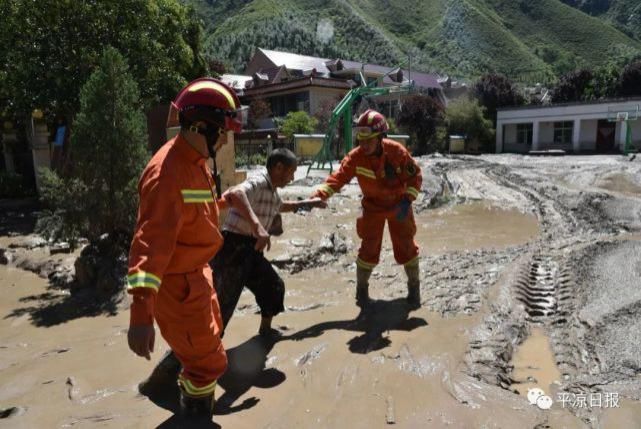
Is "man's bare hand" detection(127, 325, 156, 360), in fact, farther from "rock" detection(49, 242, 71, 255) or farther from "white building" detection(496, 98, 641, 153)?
"white building" detection(496, 98, 641, 153)

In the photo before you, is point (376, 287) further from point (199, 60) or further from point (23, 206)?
point (199, 60)

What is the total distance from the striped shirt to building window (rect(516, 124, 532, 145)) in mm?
39617

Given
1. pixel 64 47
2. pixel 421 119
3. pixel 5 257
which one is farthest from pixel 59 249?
pixel 421 119

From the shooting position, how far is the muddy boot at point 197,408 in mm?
2477

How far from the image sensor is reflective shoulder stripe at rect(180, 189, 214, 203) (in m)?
2.30

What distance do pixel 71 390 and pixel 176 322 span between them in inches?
55.2

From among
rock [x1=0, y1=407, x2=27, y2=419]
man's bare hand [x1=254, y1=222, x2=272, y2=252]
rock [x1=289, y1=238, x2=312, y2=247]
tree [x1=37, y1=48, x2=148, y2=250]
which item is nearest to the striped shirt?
man's bare hand [x1=254, y1=222, x2=272, y2=252]

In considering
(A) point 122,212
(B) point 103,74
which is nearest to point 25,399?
(A) point 122,212


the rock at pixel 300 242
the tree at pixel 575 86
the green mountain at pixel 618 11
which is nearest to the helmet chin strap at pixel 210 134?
the rock at pixel 300 242

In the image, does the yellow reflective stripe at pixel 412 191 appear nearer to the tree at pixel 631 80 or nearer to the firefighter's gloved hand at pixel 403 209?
the firefighter's gloved hand at pixel 403 209

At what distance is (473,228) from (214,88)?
7.62 m

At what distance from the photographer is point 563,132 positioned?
38000mm

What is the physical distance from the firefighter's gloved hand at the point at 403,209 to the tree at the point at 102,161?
321 centimetres

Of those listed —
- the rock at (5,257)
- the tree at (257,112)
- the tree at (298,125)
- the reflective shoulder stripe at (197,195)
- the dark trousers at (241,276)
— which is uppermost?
the tree at (257,112)
